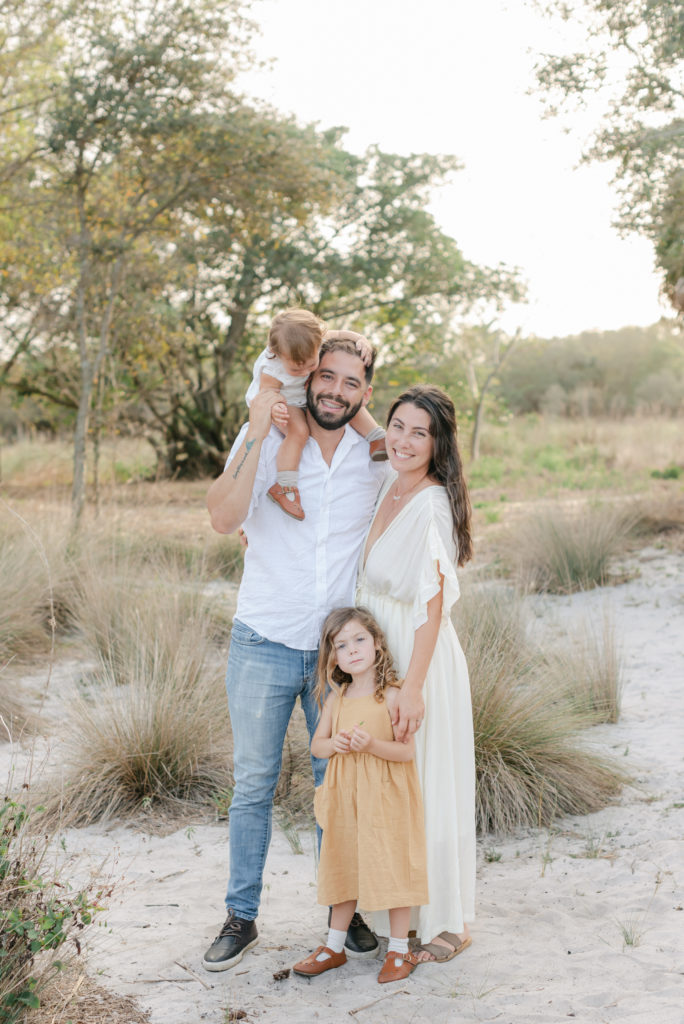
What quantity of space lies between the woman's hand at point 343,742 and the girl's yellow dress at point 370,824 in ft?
0.10

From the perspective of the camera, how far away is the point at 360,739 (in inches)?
110

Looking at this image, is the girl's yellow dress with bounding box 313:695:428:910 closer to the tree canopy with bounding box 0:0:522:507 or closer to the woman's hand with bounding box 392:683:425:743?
the woman's hand with bounding box 392:683:425:743

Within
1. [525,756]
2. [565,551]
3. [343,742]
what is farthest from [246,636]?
[565,551]

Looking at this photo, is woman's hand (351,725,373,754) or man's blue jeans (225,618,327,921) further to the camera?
man's blue jeans (225,618,327,921)

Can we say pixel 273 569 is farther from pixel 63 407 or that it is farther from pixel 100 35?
pixel 63 407

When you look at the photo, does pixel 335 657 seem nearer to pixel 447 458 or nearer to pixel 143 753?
pixel 447 458

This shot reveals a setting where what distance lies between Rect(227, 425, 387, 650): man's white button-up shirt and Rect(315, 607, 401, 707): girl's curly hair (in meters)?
0.07

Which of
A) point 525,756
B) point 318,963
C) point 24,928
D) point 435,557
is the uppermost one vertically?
point 435,557

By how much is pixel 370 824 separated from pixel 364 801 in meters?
0.07

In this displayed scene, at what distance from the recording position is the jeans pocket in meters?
2.95

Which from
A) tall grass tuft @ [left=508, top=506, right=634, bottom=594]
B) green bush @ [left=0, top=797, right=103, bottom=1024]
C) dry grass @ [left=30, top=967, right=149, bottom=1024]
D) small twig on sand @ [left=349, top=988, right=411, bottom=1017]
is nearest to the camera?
green bush @ [left=0, top=797, right=103, bottom=1024]

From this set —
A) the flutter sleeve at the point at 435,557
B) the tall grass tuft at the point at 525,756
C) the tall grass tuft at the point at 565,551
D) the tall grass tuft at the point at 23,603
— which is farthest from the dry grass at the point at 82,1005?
the tall grass tuft at the point at 565,551

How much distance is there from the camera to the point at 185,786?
15.1 ft

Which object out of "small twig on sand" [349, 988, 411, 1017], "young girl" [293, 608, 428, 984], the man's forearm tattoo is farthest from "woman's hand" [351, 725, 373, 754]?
the man's forearm tattoo
